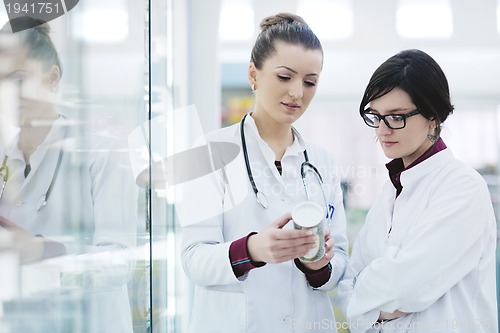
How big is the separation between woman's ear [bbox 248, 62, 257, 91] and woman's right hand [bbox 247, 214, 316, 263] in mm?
458

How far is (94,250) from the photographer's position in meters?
1.63

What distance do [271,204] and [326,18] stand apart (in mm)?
606

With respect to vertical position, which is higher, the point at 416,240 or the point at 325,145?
the point at 325,145

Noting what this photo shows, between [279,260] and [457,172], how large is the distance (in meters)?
0.52

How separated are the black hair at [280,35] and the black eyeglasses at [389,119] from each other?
0.26 metres

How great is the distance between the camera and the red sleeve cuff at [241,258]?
1.52 meters

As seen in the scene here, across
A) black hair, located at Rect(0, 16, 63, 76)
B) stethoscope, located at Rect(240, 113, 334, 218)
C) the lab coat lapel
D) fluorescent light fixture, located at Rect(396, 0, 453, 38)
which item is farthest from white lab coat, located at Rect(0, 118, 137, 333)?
fluorescent light fixture, located at Rect(396, 0, 453, 38)

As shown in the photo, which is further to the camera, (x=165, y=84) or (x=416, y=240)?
(x=165, y=84)

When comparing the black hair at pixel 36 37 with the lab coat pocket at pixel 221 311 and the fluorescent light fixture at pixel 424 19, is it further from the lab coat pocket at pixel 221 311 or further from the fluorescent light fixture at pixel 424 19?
the fluorescent light fixture at pixel 424 19

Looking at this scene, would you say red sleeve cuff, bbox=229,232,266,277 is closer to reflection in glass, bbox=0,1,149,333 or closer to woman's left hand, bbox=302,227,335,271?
woman's left hand, bbox=302,227,335,271

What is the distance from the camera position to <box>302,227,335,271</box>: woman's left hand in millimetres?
1509

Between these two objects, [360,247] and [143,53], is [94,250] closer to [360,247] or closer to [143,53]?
[143,53]

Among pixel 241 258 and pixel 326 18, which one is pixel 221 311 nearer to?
pixel 241 258

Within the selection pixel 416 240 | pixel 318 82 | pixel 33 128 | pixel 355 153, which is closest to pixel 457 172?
pixel 416 240
